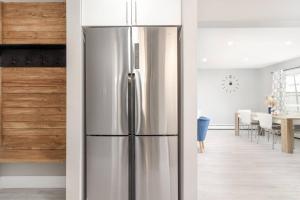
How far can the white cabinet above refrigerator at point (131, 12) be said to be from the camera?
261 cm

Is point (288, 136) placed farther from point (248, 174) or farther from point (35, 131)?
point (35, 131)

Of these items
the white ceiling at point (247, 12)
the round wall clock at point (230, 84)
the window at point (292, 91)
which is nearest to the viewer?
the white ceiling at point (247, 12)

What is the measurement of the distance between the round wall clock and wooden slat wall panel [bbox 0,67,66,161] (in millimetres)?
8408

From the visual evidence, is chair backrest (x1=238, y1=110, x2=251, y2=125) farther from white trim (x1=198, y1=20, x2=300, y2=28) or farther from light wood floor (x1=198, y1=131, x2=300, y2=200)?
white trim (x1=198, y1=20, x2=300, y2=28)

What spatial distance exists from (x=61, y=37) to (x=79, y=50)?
86 centimetres

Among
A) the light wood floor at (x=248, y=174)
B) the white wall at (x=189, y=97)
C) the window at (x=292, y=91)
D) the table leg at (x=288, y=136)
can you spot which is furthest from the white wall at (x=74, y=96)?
the window at (x=292, y=91)

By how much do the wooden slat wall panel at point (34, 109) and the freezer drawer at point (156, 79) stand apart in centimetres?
116

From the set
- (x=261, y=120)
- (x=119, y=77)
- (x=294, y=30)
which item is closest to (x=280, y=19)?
(x=294, y=30)

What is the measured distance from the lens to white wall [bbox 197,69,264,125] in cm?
1052

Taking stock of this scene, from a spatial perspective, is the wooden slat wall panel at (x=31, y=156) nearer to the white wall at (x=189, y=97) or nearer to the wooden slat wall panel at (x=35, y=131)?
the wooden slat wall panel at (x=35, y=131)

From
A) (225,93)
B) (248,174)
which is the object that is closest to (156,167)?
(248,174)

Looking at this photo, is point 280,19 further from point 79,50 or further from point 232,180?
point 79,50

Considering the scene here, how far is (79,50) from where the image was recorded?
255 centimetres

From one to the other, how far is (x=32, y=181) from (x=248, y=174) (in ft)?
10.4
